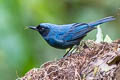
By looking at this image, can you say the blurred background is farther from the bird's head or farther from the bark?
the bark

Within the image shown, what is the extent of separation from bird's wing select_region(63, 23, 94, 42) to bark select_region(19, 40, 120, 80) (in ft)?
2.06

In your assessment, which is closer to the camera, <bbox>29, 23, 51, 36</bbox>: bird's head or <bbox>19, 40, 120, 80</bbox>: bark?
<bbox>19, 40, 120, 80</bbox>: bark

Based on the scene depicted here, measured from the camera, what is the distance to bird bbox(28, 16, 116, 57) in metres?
6.39

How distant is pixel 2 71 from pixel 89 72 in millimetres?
2352

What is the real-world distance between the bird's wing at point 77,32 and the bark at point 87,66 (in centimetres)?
63

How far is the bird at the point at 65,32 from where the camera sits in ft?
21.0

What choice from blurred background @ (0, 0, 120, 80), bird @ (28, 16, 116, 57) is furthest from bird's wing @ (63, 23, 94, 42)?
blurred background @ (0, 0, 120, 80)

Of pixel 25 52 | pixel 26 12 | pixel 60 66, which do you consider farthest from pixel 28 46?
pixel 60 66

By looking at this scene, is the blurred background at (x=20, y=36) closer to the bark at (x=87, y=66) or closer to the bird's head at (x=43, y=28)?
the bird's head at (x=43, y=28)

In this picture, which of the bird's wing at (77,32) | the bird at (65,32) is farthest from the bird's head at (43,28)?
the bird's wing at (77,32)

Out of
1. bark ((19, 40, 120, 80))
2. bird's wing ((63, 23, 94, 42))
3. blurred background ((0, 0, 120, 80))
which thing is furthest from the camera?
bird's wing ((63, 23, 94, 42))

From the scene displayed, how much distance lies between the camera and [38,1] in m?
6.54

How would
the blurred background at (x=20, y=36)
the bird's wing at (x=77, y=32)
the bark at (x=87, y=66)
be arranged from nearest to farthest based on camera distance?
the bark at (x=87, y=66), the blurred background at (x=20, y=36), the bird's wing at (x=77, y=32)

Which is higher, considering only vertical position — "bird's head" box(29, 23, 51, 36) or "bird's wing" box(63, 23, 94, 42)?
"bird's head" box(29, 23, 51, 36)
